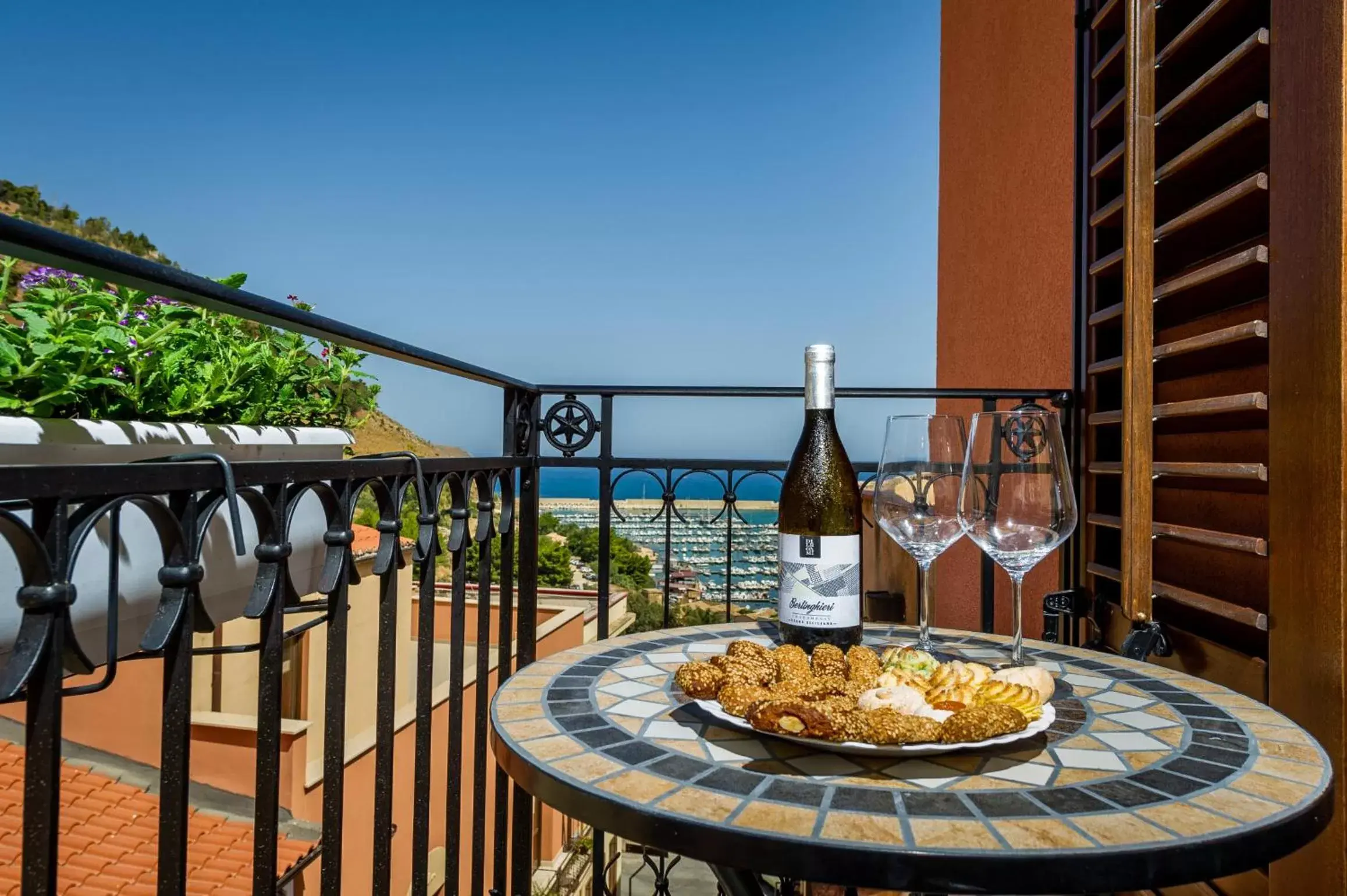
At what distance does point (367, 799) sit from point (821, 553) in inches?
295

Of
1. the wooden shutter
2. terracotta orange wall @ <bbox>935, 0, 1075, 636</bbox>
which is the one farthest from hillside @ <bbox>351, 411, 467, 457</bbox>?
terracotta orange wall @ <bbox>935, 0, 1075, 636</bbox>

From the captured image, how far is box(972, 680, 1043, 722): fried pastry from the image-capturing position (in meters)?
0.71

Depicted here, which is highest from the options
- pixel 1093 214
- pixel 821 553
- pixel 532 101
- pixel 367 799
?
pixel 532 101

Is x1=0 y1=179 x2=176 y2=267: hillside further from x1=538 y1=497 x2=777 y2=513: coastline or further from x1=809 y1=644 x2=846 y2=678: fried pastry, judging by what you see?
x1=809 y1=644 x2=846 y2=678: fried pastry

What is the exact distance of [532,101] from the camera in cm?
2041

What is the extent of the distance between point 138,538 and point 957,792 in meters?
0.91

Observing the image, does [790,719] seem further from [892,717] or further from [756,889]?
[756,889]

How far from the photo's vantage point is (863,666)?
0.86 m

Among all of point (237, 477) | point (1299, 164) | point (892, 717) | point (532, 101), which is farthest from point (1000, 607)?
point (532, 101)

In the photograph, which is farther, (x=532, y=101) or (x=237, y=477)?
(x=532, y=101)

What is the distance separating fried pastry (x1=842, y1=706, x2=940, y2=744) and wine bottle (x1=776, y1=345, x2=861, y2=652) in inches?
13.4

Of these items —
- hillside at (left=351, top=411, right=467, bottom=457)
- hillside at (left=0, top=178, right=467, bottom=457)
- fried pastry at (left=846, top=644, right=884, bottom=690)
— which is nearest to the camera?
fried pastry at (left=846, top=644, right=884, bottom=690)

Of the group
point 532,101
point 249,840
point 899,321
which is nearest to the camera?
point 249,840

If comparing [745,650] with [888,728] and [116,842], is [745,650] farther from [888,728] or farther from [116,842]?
[116,842]
